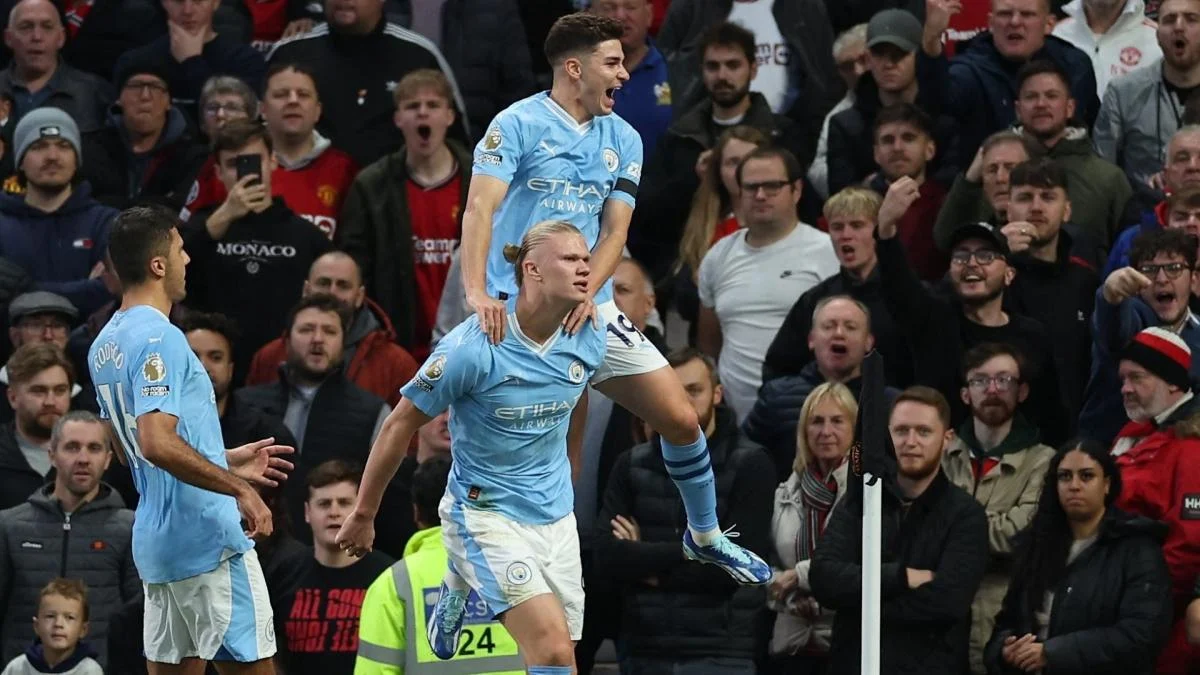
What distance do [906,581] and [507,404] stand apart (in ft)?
10.0

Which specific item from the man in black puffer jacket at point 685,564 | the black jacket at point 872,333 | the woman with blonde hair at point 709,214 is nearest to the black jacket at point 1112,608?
the man in black puffer jacket at point 685,564

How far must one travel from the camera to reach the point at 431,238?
14945 millimetres

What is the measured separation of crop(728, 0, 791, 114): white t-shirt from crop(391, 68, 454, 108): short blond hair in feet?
7.80

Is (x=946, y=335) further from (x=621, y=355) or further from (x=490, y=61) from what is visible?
(x=490, y=61)

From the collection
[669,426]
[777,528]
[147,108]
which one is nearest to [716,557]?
[669,426]

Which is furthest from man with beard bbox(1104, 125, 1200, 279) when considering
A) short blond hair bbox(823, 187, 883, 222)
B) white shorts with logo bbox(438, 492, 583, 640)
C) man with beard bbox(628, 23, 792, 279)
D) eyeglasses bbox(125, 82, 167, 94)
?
eyeglasses bbox(125, 82, 167, 94)

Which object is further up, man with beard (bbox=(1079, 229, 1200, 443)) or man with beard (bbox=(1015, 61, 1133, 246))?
man with beard (bbox=(1015, 61, 1133, 246))

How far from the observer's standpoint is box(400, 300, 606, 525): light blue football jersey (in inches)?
379

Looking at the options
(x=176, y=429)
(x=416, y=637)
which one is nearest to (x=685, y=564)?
(x=416, y=637)

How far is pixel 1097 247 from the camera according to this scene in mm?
14258

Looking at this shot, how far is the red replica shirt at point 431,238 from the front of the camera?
14.9 metres

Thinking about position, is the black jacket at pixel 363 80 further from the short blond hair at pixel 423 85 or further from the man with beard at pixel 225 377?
the man with beard at pixel 225 377

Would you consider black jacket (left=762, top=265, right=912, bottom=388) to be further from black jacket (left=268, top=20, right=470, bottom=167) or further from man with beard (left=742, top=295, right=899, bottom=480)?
black jacket (left=268, top=20, right=470, bottom=167)

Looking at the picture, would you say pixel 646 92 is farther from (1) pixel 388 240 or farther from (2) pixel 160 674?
A: (2) pixel 160 674
